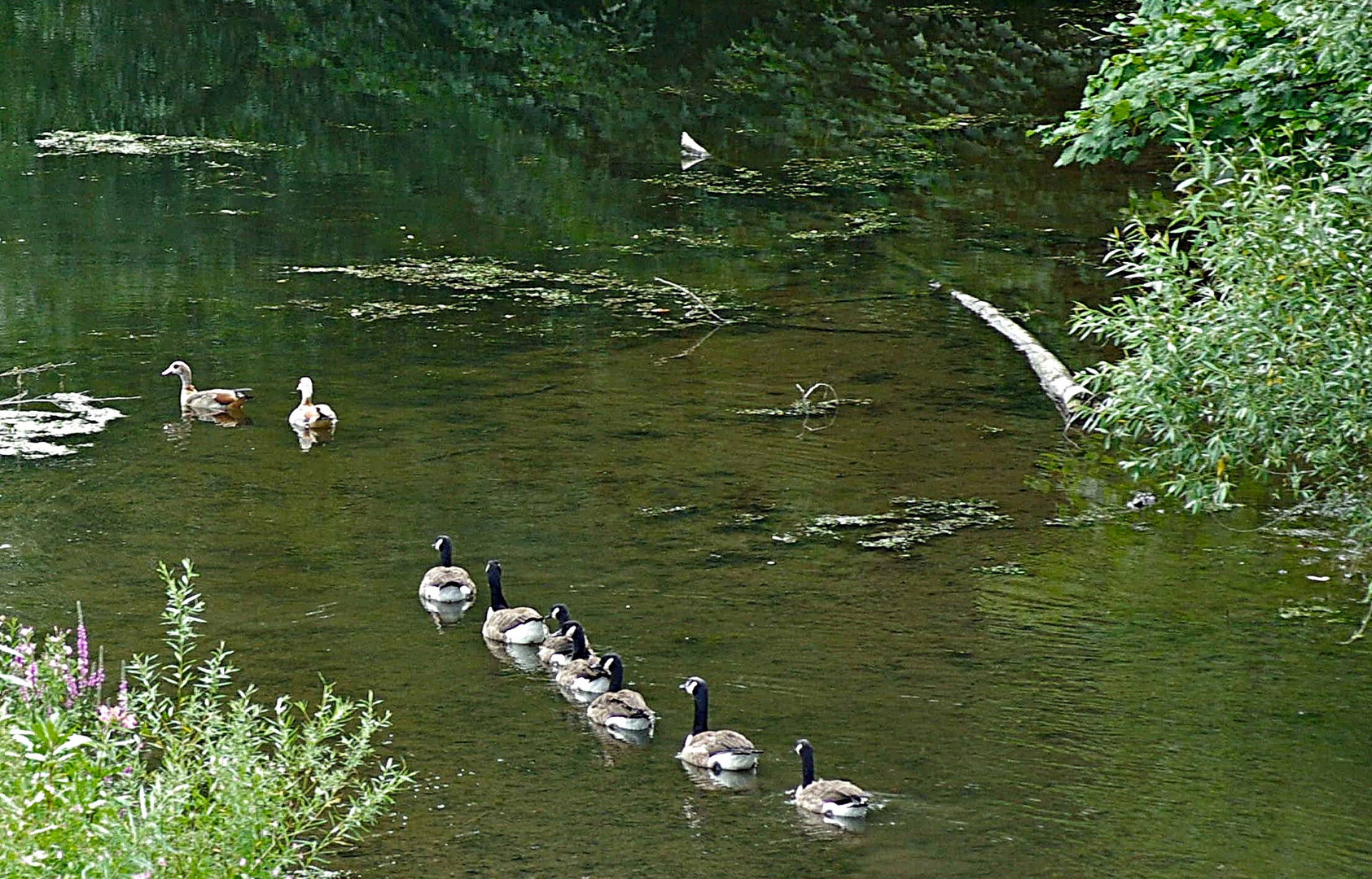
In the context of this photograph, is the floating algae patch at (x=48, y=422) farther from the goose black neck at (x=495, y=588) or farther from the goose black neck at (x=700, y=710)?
the goose black neck at (x=700, y=710)

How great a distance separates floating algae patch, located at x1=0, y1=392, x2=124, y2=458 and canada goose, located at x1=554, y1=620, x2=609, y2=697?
502cm

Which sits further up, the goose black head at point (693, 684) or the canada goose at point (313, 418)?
the canada goose at point (313, 418)

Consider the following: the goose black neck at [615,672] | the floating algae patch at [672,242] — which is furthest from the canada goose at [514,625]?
the floating algae patch at [672,242]

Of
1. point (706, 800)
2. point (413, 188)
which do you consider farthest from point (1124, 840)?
point (413, 188)

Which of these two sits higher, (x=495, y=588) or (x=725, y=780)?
(x=495, y=588)

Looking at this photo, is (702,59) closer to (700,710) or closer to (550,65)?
(550,65)

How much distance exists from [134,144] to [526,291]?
8.45 meters

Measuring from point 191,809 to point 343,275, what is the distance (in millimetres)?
12785

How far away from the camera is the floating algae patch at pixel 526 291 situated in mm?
16500

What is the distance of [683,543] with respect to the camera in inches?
441

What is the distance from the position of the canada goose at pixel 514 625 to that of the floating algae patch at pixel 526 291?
6.51 m

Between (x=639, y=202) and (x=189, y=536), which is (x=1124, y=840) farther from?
(x=639, y=202)

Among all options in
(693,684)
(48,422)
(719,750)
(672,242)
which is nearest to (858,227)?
(672,242)

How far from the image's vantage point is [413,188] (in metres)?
21.3
